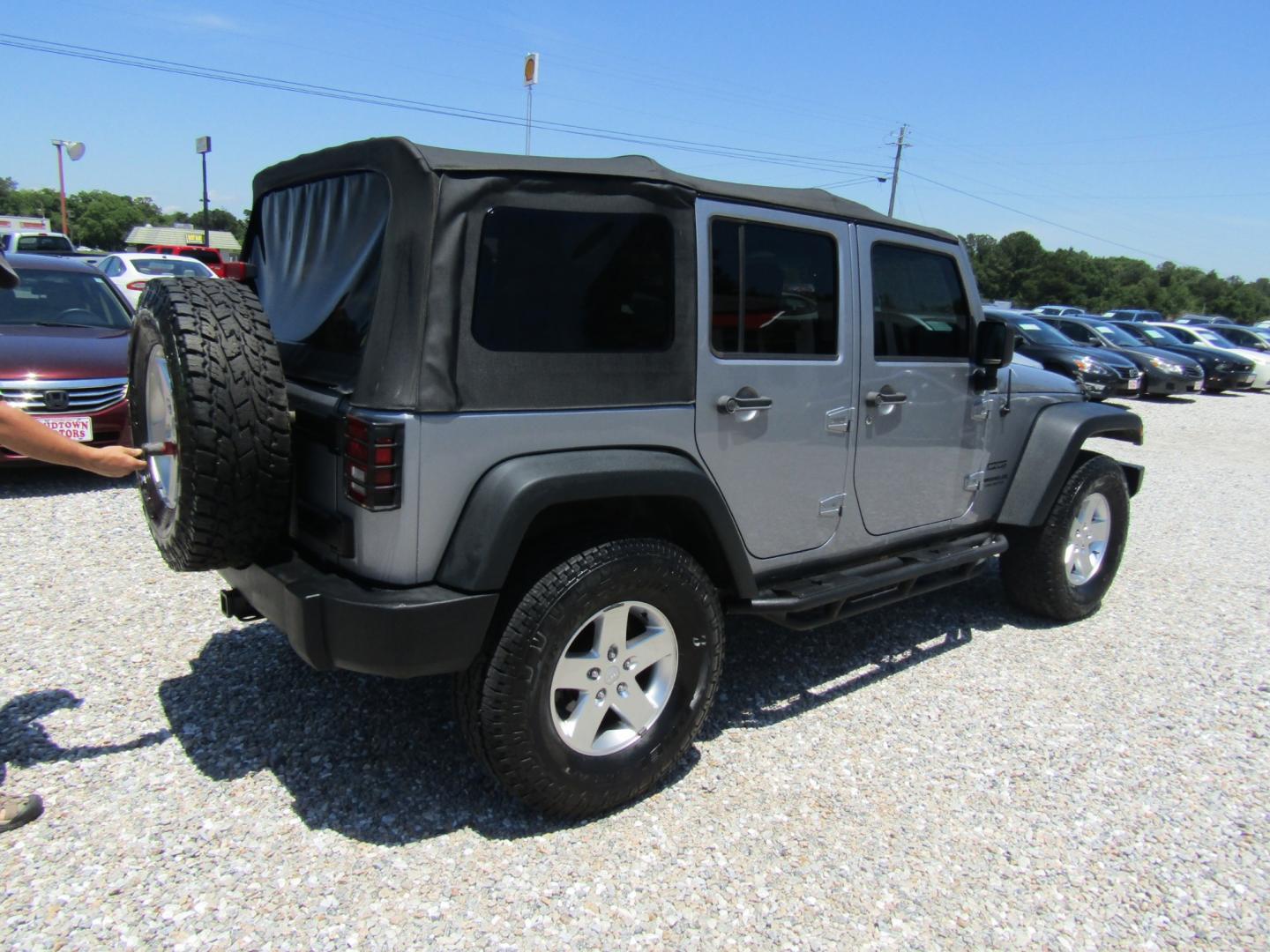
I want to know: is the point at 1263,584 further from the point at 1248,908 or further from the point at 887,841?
the point at 887,841

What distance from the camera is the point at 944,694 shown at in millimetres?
3879

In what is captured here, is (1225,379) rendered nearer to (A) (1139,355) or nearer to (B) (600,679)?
(A) (1139,355)

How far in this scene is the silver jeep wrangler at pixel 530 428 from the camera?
2.41 m

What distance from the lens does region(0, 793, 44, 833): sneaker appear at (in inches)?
102

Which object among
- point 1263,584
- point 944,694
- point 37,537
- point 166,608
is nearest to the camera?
point 944,694

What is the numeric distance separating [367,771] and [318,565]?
84 centimetres

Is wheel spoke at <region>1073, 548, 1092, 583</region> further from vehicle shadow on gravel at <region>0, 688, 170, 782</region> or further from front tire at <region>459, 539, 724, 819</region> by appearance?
vehicle shadow on gravel at <region>0, 688, 170, 782</region>

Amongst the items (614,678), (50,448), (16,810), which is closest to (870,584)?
(614,678)

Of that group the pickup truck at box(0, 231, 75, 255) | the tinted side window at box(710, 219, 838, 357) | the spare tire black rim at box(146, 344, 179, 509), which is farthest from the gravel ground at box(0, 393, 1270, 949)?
the pickup truck at box(0, 231, 75, 255)

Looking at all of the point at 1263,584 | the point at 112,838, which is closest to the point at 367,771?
→ the point at 112,838

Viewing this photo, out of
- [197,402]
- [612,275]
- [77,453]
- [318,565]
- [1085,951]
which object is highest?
[612,275]

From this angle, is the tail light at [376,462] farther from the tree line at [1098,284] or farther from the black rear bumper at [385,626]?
the tree line at [1098,284]

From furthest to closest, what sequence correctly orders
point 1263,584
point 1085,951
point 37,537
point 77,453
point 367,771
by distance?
point 1263,584 → point 37,537 → point 367,771 → point 77,453 → point 1085,951

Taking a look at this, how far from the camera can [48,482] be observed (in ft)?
21.0
